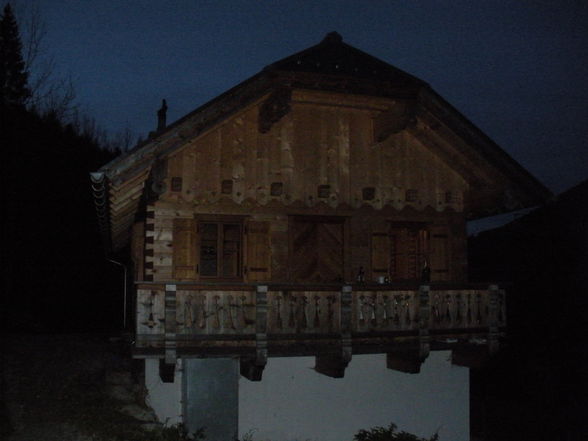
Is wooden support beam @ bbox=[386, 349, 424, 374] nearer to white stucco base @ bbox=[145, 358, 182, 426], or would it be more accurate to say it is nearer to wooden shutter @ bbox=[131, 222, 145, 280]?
white stucco base @ bbox=[145, 358, 182, 426]

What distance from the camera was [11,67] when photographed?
144 feet

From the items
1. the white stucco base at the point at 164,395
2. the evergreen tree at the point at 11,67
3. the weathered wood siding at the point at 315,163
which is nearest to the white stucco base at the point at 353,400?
the white stucco base at the point at 164,395

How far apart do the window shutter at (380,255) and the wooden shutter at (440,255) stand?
1.24 meters

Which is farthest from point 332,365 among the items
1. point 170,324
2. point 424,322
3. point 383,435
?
point 170,324

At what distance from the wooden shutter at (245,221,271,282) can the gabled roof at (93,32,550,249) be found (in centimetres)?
263

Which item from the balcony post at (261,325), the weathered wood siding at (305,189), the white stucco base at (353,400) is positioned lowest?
the white stucco base at (353,400)

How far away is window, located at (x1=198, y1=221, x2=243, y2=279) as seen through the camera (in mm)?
15320

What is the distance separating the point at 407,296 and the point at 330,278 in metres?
2.45

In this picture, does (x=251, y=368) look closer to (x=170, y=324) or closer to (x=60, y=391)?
(x=170, y=324)

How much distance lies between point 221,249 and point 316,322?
2898 mm

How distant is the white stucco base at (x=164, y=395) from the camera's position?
1519cm

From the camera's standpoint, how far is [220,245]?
50.4 ft

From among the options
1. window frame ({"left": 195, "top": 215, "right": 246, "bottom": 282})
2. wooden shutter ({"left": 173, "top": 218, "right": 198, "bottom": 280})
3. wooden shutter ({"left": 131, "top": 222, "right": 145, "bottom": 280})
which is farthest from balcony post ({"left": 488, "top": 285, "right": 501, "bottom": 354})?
wooden shutter ({"left": 131, "top": 222, "right": 145, "bottom": 280})

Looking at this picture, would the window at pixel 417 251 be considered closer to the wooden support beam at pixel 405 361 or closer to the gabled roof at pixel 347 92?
the gabled roof at pixel 347 92
